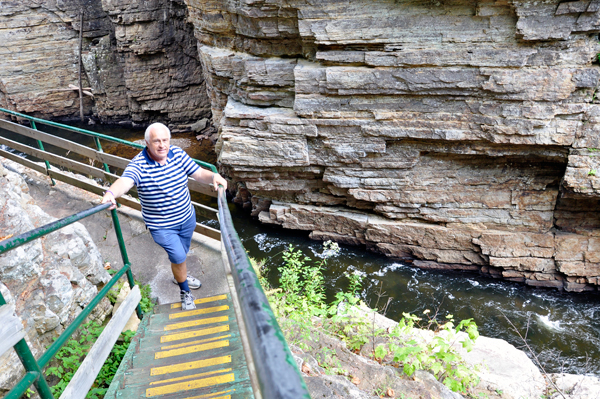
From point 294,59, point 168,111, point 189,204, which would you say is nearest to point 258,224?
point 294,59

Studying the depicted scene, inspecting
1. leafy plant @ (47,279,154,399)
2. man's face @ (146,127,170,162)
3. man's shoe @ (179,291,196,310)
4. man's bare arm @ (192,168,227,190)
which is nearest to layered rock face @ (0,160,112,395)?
leafy plant @ (47,279,154,399)

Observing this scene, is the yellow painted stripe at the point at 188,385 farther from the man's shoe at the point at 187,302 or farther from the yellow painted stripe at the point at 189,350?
the man's shoe at the point at 187,302

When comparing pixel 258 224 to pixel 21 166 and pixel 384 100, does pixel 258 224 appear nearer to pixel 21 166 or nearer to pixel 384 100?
pixel 384 100

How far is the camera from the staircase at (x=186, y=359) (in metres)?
2.39

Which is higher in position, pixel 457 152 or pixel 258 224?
pixel 457 152

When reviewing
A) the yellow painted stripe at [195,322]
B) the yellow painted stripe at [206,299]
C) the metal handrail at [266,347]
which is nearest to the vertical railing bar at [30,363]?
the metal handrail at [266,347]

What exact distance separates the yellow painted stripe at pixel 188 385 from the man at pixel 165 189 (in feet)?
3.97

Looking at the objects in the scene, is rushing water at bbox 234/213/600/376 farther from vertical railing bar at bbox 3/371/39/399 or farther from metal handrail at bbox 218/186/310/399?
metal handrail at bbox 218/186/310/399

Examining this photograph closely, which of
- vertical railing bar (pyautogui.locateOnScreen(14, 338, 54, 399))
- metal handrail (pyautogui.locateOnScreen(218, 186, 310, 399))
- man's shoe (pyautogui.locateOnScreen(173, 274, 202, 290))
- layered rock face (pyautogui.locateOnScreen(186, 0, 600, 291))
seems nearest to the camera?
metal handrail (pyautogui.locateOnScreen(218, 186, 310, 399))

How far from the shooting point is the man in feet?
9.96

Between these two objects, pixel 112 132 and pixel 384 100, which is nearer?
pixel 384 100

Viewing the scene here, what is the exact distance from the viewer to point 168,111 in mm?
17188

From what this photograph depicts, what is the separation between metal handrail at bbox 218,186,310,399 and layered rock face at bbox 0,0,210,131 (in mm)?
16459

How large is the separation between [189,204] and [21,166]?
194 inches
